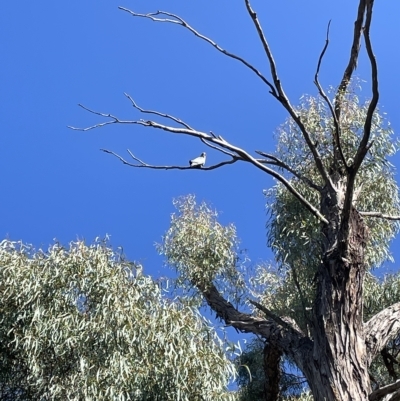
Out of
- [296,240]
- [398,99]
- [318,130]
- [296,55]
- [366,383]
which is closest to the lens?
[366,383]

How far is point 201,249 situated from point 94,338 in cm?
249

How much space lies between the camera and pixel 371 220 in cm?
570

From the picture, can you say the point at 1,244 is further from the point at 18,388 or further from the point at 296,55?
the point at 296,55

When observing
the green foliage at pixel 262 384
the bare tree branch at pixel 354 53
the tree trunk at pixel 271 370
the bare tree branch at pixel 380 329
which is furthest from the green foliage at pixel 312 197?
the bare tree branch at pixel 380 329

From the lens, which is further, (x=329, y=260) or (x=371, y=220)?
(x=371, y=220)

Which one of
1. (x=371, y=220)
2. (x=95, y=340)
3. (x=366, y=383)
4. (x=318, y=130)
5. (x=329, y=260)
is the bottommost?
(x=366, y=383)

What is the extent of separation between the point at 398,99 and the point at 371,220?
305 inches

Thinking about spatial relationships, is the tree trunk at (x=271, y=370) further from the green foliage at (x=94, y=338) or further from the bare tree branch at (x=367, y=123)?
the bare tree branch at (x=367, y=123)

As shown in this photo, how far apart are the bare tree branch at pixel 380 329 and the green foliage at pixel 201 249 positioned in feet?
9.08

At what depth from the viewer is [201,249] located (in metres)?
6.11

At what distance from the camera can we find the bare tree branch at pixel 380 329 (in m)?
2.97

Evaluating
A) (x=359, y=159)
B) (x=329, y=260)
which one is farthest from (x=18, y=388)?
(x=359, y=159)

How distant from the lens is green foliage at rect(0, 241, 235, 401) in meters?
3.63

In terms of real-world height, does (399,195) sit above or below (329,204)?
above
